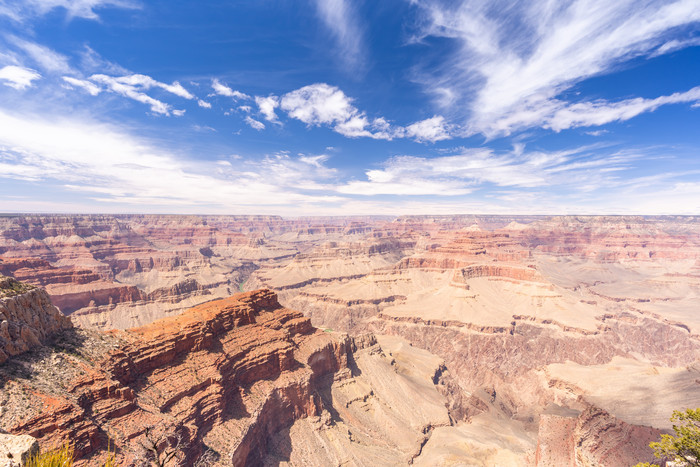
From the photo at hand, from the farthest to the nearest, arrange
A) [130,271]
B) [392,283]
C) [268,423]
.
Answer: [130,271]
[392,283]
[268,423]

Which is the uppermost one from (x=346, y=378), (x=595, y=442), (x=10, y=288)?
(x=10, y=288)

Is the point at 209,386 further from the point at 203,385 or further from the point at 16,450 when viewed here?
the point at 16,450

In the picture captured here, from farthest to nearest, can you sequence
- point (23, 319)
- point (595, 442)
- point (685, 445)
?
point (595, 442) < point (23, 319) < point (685, 445)

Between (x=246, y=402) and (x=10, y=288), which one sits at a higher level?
(x=10, y=288)

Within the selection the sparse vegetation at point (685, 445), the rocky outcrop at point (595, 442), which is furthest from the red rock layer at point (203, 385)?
the sparse vegetation at point (685, 445)

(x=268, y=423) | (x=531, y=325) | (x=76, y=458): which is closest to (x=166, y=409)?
(x=76, y=458)

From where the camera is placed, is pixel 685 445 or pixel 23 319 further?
pixel 23 319

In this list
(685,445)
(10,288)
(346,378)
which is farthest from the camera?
(346,378)

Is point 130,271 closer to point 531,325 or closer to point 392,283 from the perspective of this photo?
point 392,283

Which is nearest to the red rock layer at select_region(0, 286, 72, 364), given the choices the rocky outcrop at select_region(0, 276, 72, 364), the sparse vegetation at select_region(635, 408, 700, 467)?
the rocky outcrop at select_region(0, 276, 72, 364)

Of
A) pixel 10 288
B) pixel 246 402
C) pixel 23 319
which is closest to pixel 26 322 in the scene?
pixel 23 319
